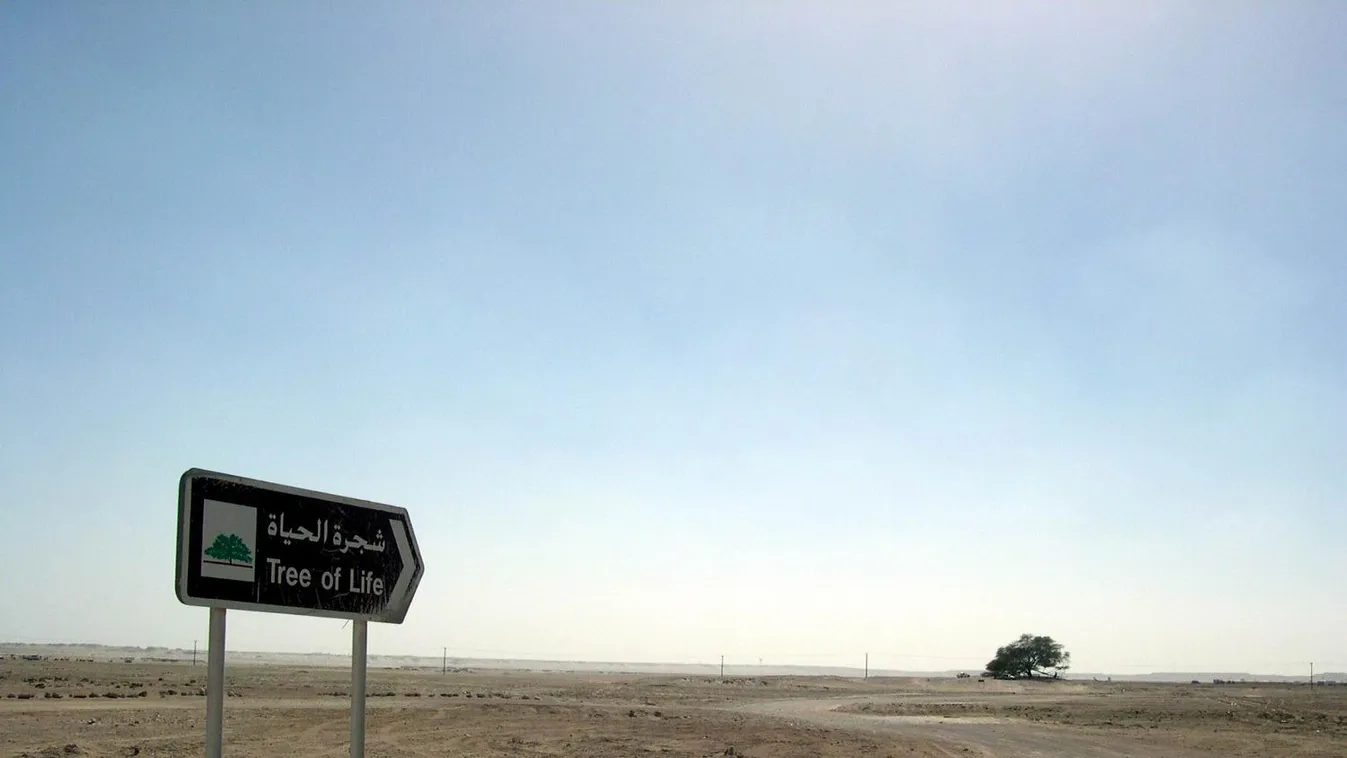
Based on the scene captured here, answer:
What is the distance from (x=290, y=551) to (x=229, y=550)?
1.46 feet

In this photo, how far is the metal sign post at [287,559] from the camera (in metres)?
5.16

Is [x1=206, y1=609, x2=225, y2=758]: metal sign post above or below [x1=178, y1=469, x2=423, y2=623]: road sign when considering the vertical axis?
below

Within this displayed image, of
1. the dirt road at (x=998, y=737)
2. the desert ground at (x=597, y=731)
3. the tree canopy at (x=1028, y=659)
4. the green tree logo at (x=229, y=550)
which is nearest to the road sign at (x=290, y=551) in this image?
the green tree logo at (x=229, y=550)

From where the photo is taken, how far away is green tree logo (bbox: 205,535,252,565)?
207 inches

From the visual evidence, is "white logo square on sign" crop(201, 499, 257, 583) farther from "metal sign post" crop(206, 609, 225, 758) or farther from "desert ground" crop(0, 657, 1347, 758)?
"desert ground" crop(0, 657, 1347, 758)

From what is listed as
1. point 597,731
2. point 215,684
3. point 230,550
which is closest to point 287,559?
point 230,550

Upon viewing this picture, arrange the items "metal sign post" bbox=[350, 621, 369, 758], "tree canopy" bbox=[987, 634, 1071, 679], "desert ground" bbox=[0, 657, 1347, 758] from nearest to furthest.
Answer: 1. "metal sign post" bbox=[350, 621, 369, 758]
2. "desert ground" bbox=[0, 657, 1347, 758]
3. "tree canopy" bbox=[987, 634, 1071, 679]

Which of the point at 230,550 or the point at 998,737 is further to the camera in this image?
the point at 998,737

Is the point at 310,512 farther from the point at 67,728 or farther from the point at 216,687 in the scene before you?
the point at 67,728

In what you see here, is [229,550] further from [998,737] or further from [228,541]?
[998,737]

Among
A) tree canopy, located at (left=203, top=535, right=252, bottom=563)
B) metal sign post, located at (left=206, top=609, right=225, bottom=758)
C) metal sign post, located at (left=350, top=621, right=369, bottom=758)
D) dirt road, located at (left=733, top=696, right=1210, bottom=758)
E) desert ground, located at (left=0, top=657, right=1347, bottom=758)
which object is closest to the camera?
metal sign post, located at (left=206, top=609, right=225, bottom=758)

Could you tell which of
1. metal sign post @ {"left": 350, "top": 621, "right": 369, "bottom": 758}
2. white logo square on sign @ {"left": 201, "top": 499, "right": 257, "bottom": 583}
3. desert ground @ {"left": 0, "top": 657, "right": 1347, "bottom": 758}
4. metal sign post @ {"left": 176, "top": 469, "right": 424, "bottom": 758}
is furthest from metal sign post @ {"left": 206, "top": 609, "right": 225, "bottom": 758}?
desert ground @ {"left": 0, "top": 657, "right": 1347, "bottom": 758}

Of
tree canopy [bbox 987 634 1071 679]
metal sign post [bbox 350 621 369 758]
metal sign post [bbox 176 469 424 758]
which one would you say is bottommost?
tree canopy [bbox 987 634 1071 679]

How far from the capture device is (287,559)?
5715mm
